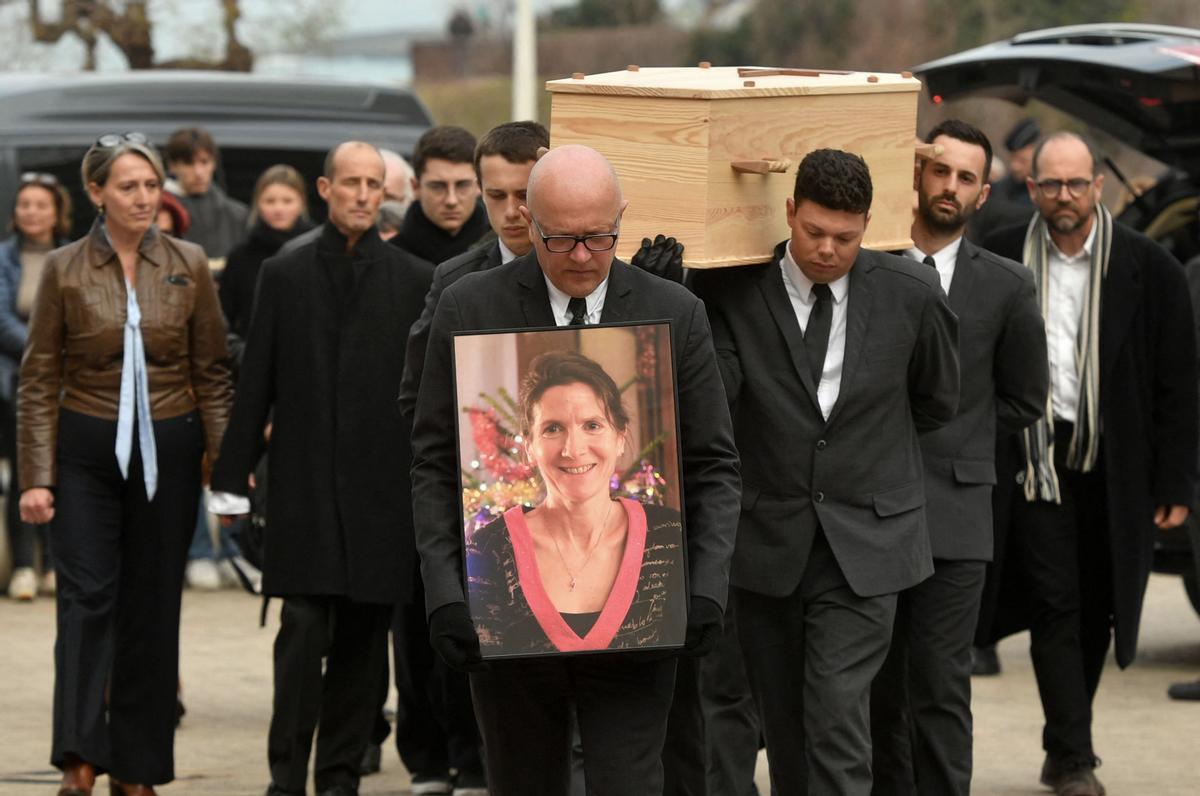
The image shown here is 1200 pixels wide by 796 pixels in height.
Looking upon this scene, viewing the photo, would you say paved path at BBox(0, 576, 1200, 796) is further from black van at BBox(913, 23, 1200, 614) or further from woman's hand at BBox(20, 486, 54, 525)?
woman's hand at BBox(20, 486, 54, 525)

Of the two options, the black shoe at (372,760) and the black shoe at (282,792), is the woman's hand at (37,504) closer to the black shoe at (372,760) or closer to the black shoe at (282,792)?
the black shoe at (282,792)

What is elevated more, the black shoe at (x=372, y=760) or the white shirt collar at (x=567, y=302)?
the white shirt collar at (x=567, y=302)

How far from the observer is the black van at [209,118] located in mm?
12734

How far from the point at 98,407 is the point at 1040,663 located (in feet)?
10.9

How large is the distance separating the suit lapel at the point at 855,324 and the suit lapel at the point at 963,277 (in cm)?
85

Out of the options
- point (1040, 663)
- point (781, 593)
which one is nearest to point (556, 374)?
point (781, 593)

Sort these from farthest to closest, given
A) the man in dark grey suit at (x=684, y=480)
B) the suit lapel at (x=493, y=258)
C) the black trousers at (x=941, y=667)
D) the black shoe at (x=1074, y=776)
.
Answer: the black shoe at (x=1074, y=776) < the black trousers at (x=941, y=667) < the suit lapel at (x=493, y=258) < the man in dark grey suit at (x=684, y=480)

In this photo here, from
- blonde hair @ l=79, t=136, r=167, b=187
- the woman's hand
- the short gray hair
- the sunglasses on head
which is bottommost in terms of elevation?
the woman's hand

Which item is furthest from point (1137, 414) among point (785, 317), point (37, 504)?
point (37, 504)

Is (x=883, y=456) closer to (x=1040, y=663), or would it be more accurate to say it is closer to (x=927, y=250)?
(x=927, y=250)

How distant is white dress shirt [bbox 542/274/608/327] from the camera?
16.5 ft

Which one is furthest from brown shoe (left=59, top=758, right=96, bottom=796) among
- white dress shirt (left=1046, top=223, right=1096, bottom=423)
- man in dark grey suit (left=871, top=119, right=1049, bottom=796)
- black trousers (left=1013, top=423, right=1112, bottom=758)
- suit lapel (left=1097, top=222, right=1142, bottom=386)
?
suit lapel (left=1097, top=222, right=1142, bottom=386)

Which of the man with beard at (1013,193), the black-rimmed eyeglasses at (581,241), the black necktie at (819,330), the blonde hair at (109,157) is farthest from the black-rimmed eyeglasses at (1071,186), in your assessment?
the man with beard at (1013,193)

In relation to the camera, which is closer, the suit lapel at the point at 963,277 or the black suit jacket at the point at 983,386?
the black suit jacket at the point at 983,386
